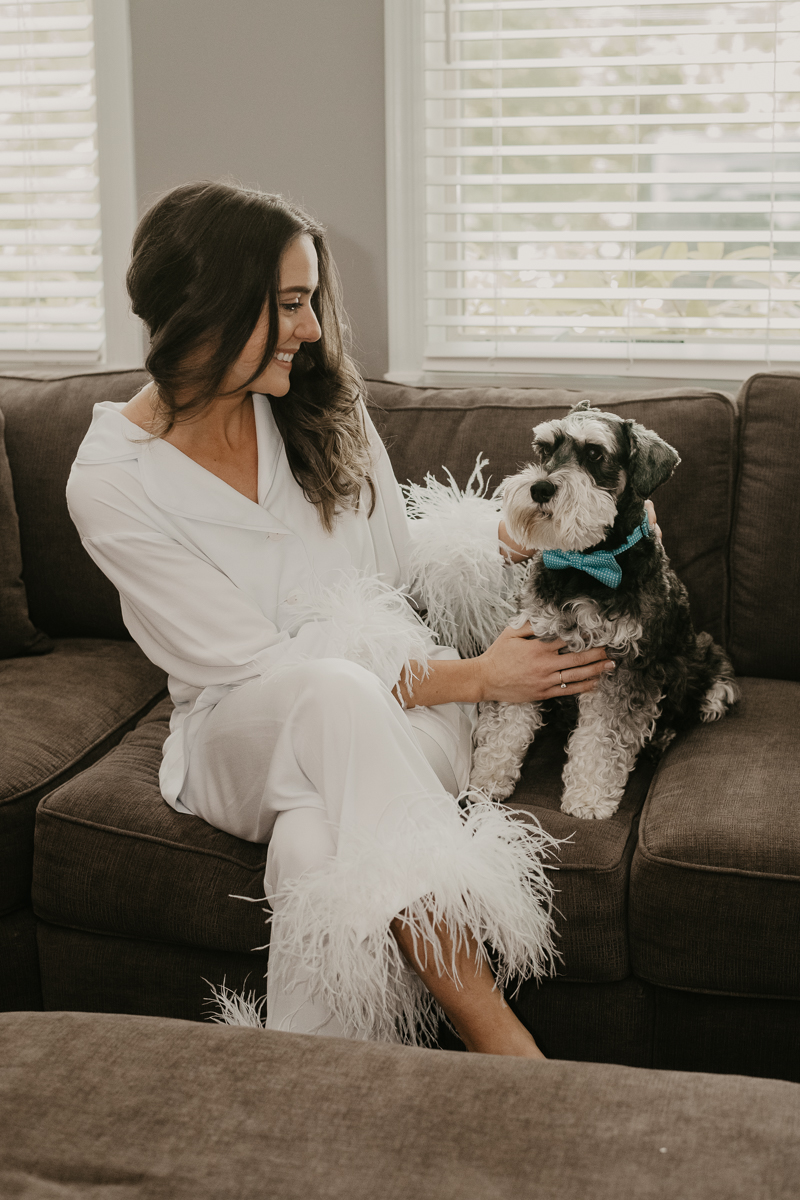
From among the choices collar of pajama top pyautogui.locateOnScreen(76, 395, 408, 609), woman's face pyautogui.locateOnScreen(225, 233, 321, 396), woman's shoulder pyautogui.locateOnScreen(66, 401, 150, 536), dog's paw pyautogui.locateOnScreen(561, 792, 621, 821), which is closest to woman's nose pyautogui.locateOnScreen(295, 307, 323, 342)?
woman's face pyautogui.locateOnScreen(225, 233, 321, 396)

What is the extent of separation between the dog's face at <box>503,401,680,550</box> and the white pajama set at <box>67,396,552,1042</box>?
13.2 inches

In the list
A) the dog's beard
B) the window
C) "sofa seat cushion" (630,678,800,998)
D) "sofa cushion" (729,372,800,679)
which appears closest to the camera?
"sofa seat cushion" (630,678,800,998)

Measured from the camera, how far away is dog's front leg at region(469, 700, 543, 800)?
75.8 inches

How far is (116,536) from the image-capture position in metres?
1.83

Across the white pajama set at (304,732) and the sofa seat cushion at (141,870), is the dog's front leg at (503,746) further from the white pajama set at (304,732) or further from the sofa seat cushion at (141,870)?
the sofa seat cushion at (141,870)

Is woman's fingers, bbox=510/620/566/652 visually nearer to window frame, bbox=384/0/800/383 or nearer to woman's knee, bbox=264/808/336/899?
woman's knee, bbox=264/808/336/899

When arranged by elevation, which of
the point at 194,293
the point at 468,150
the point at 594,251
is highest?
the point at 468,150

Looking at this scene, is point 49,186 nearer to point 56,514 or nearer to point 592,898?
point 56,514

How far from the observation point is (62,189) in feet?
10.8

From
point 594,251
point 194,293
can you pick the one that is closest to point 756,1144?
point 194,293

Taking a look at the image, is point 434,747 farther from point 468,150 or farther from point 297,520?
point 468,150

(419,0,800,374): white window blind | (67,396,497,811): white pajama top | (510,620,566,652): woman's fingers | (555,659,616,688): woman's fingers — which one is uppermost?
(419,0,800,374): white window blind

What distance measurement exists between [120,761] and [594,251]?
6.36 ft

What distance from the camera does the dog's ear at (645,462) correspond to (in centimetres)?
175
